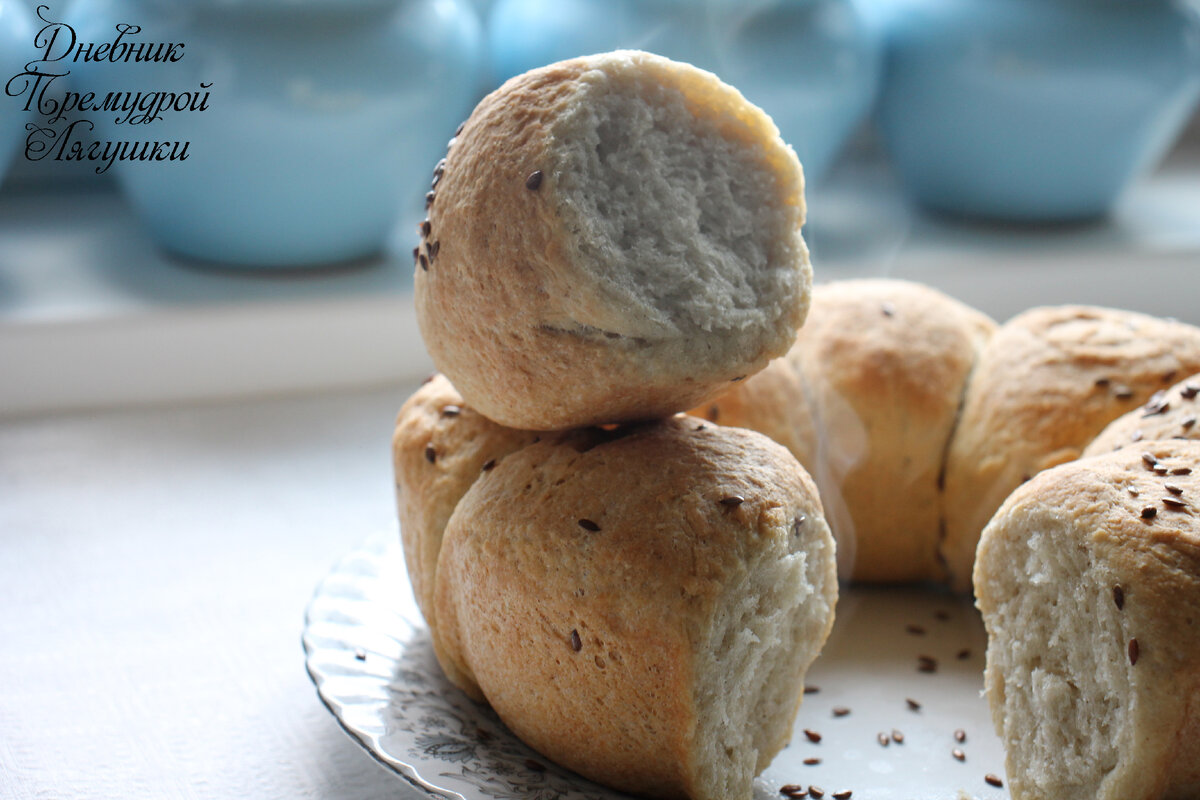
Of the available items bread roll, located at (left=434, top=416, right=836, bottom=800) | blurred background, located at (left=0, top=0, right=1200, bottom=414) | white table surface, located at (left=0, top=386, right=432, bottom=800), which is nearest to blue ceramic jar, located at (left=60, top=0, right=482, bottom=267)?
blurred background, located at (left=0, top=0, right=1200, bottom=414)

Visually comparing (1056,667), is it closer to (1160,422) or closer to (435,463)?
(1160,422)

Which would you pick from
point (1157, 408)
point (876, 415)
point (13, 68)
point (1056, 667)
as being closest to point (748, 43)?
point (876, 415)

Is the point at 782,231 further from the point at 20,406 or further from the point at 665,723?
the point at 20,406

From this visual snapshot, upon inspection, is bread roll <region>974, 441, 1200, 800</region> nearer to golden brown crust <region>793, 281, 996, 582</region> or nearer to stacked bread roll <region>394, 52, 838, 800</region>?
stacked bread roll <region>394, 52, 838, 800</region>

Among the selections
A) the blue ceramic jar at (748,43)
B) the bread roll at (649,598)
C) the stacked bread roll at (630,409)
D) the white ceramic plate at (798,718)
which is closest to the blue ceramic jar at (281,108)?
the blue ceramic jar at (748,43)

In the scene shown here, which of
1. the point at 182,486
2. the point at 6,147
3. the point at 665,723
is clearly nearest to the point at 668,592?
the point at 665,723

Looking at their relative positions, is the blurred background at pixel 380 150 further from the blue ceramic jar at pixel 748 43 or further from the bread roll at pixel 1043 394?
the bread roll at pixel 1043 394
